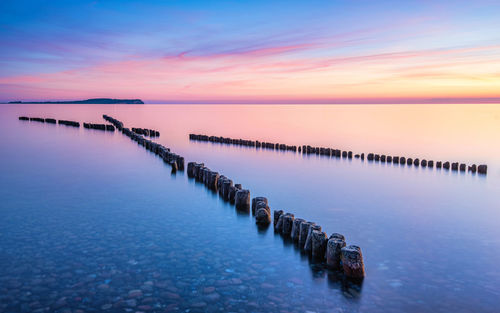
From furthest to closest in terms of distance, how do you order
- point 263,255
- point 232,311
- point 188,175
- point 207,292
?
point 188,175
point 263,255
point 207,292
point 232,311

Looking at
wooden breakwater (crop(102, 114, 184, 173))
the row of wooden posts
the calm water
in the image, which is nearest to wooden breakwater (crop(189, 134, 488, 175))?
the calm water

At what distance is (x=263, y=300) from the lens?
6352mm

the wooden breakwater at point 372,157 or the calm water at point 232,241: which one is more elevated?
the wooden breakwater at point 372,157

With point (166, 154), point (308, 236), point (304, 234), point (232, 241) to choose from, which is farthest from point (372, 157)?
point (232, 241)

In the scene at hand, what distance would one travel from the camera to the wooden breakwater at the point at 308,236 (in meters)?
7.21

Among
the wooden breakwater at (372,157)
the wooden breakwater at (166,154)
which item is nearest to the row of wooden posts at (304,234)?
the wooden breakwater at (166,154)

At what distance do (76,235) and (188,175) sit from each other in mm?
8148

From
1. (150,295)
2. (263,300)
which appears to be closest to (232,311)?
(263,300)

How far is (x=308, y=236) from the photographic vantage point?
8.43 meters

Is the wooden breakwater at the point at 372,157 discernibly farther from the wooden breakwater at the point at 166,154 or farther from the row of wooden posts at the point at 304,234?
the row of wooden posts at the point at 304,234

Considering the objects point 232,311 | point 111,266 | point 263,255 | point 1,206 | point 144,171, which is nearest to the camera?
point 232,311

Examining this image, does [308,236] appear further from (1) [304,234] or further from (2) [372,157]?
(2) [372,157]

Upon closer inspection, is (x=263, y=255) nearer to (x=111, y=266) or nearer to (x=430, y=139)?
(x=111, y=266)

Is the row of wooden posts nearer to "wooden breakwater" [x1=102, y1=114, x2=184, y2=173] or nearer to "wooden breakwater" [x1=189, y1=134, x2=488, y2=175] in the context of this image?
"wooden breakwater" [x1=102, y1=114, x2=184, y2=173]
